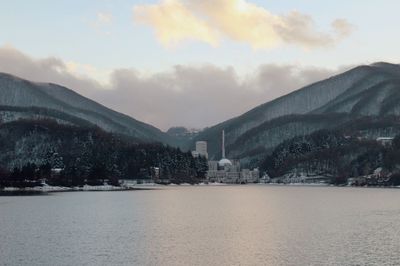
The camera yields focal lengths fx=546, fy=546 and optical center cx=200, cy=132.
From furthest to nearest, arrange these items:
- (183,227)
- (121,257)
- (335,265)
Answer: (183,227) < (121,257) < (335,265)

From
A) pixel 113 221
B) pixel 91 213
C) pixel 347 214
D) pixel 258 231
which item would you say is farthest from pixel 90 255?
pixel 347 214

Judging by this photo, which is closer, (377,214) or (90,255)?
(90,255)

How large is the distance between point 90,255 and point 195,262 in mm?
12204

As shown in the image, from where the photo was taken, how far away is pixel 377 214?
115 meters

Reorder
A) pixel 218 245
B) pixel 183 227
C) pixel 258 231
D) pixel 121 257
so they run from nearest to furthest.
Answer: pixel 121 257 → pixel 218 245 → pixel 258 231 → pixel 183 227

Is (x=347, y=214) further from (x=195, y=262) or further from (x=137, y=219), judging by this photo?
(x=195, y=262)

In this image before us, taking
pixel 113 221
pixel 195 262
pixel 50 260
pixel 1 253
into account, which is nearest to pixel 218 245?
pixel 195 262

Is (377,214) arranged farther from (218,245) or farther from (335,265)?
(335,265)

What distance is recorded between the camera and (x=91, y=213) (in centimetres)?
11481

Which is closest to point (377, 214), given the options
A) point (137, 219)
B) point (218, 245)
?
point (137, 219)

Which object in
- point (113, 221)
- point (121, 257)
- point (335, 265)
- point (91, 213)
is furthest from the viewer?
point (91, 213)

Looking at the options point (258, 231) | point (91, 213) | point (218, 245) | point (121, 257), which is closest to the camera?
point (121, 257)

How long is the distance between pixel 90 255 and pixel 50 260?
4866mm

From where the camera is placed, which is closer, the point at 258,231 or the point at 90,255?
the point at 90,255
